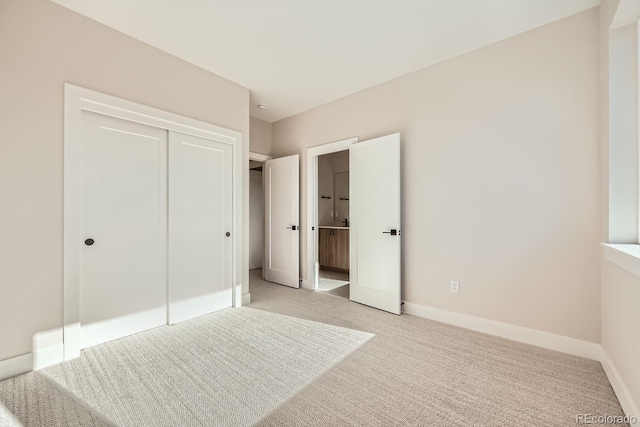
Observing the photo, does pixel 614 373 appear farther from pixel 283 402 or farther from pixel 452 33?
pixel 452 33

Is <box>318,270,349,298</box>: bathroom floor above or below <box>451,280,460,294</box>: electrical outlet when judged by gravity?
below

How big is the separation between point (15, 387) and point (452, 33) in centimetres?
441

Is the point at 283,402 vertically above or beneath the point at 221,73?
beneath

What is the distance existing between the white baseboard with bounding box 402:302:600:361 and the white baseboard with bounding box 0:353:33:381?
3.44 m

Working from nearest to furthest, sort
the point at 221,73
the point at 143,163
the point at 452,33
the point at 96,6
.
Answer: the point at 96,6 < the point at 452,33 < the point at 143,163 < the point at 221,73

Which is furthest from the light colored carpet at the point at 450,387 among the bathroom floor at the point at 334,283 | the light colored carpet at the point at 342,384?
the bathroom floor at the point at 334,283

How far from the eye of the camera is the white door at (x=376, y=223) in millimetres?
3217

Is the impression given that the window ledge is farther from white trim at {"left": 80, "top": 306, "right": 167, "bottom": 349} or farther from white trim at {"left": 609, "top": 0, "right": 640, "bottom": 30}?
white trim at {"left": 80, "top": 306, "right": 167, "bottom": 349}

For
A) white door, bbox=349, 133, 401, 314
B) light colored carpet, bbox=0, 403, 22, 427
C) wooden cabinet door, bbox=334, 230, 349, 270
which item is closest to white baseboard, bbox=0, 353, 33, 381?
light colored carpet, bbox=0, 403, 22, 427

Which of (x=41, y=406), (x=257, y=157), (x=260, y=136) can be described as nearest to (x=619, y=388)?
(x=41, y=406)

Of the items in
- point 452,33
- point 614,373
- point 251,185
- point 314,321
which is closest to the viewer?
point 614,373

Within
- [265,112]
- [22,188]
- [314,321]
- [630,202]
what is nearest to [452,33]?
[630,202]

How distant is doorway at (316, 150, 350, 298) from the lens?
5340mm

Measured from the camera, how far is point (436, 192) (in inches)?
119
